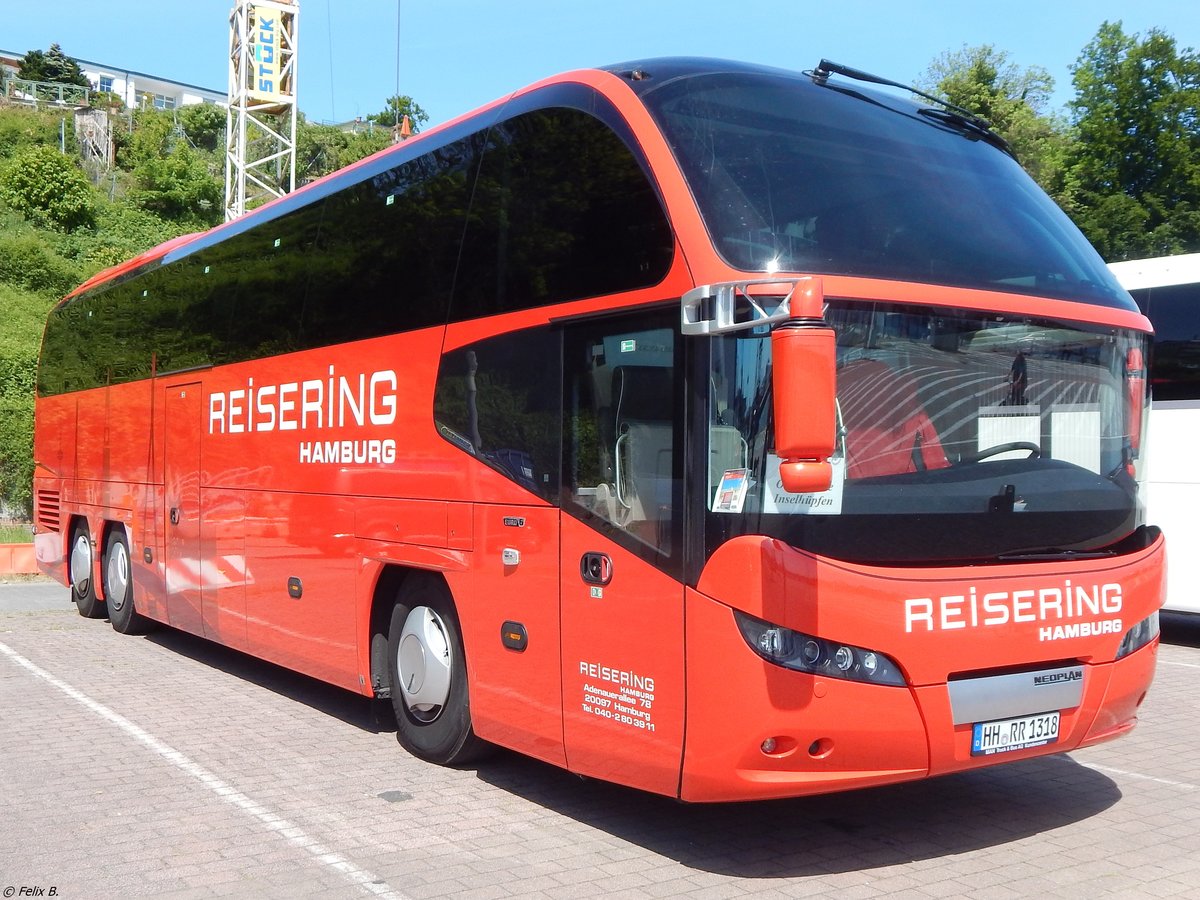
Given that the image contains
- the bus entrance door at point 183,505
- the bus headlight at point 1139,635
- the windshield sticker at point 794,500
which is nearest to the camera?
the windshield sticker at point 794,500

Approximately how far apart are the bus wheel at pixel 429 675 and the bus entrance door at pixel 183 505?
3692 mm

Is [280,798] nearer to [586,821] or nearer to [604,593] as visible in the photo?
[586,821]

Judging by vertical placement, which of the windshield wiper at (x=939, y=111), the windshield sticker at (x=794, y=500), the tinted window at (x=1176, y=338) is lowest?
the windshield sticker at (x=794, y=500)

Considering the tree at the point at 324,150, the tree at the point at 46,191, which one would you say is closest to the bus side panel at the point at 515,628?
the tree at the point at 46,191

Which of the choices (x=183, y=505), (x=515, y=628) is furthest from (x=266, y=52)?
(x=515, y=628)

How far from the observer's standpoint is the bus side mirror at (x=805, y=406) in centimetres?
436

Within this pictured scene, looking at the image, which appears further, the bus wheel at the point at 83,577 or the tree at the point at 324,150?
the tree at the point at 324,150

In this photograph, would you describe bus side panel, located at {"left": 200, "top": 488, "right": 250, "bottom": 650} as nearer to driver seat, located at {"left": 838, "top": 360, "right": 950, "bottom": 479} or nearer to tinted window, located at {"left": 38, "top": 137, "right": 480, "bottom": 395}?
tinted window, located at {"left": 38, "top": 137, "right": 480, "bottom": 395}

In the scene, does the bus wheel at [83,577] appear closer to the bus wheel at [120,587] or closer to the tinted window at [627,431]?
the bus wheel at [120,587]

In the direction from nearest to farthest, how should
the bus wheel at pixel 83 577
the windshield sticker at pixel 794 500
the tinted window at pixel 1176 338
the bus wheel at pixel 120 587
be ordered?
the windshield sticker at pixel 794 500 < the tinted window at pixel 1176 338 < the bus wheel at pixel 120 587 < the bus wheel at pixel 83 577

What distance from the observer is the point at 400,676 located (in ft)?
24.6

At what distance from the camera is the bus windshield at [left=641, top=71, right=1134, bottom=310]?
5.19m

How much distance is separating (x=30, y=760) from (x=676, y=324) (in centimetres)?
501

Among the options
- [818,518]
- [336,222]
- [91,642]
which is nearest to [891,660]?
[818,518]
